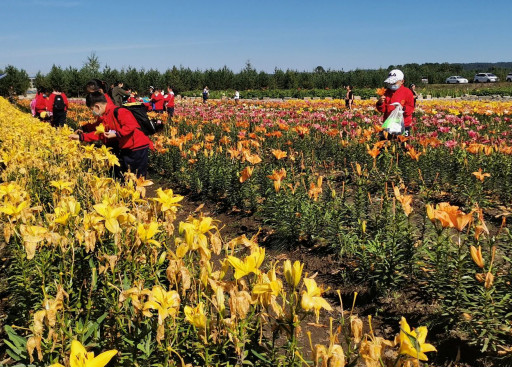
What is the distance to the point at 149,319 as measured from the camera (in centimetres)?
191

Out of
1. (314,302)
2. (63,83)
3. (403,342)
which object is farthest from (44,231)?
(63,83)

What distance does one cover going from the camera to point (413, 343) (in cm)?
126

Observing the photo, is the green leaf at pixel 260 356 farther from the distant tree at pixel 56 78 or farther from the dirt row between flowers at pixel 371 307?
the distant tree at pixel 56 78

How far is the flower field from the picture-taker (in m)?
1.55

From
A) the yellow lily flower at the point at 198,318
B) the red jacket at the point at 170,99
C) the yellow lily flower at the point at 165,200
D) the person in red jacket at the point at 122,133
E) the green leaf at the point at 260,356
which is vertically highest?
the red jacket at the point at 170,99

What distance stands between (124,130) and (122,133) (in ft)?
0.12

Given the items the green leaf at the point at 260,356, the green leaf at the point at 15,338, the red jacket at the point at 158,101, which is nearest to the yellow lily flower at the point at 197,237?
the green leaf at the point at 260,356

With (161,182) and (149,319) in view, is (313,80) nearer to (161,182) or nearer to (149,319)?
(161,182)

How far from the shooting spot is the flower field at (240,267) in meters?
1.55

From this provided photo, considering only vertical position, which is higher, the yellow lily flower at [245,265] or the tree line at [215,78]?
the tree line at [215,78]

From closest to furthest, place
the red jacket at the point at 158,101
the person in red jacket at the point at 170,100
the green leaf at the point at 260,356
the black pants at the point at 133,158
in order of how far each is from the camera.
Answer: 1. the green leaf at the point at 260,356
2. the black pants at the point at 133,158
3. the person in red jacket at the point at 170,100
4. the red jacket at the point at 158,101

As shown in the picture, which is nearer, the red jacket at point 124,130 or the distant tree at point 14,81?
the red jacket at point 124,130

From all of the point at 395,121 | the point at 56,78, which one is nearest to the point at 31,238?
the point at 395,121

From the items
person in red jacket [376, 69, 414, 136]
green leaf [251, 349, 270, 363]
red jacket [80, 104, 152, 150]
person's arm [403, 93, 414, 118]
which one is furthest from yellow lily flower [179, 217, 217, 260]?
person's arm [403, 93, 414, 118]
